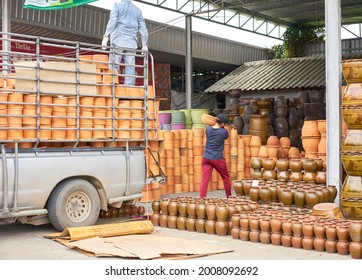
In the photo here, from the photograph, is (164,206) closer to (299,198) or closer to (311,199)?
(299,198)

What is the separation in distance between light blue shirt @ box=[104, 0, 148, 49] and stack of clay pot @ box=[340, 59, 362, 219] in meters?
3.72

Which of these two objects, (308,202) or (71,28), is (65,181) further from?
(71,28)

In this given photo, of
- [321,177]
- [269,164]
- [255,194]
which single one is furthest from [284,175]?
[255,194]

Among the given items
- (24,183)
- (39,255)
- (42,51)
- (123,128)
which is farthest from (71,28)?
(39,255)

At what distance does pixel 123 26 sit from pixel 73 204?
11.9 feet

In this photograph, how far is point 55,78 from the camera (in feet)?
26.6

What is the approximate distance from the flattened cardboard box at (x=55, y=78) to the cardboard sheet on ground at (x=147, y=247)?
2.32 meters

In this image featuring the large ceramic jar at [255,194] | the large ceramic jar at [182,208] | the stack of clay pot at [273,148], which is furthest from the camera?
the stack of clay pot at [273,148]

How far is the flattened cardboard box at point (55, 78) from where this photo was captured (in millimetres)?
7863

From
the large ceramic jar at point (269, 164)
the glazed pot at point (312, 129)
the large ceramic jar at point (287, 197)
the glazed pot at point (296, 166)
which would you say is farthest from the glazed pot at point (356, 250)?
the glazed pot at point (312, 129)

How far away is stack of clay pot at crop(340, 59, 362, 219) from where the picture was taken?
8711 millimetres

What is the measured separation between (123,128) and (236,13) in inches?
663

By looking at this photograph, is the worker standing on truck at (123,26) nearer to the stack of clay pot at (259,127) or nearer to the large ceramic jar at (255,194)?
the large ceramic jar at (255,194)

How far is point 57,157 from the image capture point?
7.89 meters
